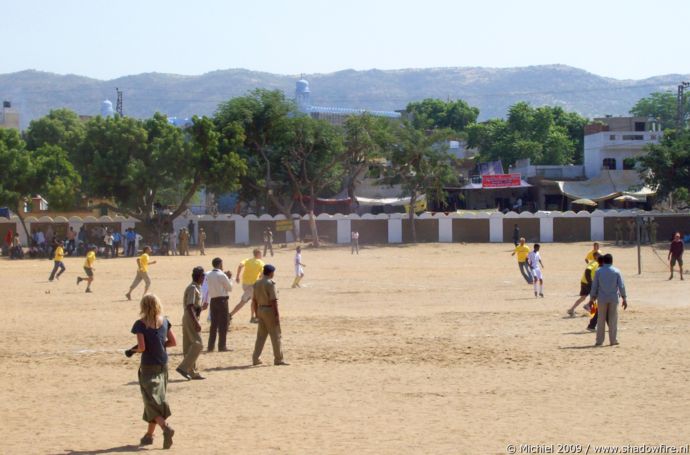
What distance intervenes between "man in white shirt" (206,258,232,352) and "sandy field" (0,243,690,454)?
0.34 m

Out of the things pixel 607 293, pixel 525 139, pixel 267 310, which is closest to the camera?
pixel 267 310

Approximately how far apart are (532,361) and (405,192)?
48460 millimetres

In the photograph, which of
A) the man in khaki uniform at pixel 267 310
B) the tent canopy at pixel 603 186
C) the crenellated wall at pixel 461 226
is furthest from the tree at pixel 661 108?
the man in khaki uniform at pixel 267 310

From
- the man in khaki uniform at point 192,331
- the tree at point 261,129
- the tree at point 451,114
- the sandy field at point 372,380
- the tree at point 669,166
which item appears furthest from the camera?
the tree at point 451,114

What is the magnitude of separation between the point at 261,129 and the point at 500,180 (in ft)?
65.6

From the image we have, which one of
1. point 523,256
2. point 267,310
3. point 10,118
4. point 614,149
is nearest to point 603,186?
point 614,149

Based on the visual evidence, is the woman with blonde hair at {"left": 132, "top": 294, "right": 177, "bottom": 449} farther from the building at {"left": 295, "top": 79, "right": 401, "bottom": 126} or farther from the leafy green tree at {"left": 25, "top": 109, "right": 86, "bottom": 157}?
the building at {"left": 295, "top": 79, "right": 401, "bottom": 126}

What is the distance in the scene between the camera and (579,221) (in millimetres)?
60156

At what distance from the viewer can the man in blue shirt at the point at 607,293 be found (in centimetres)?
1669

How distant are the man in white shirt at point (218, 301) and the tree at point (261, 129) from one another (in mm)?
41971

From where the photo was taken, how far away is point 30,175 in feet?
171

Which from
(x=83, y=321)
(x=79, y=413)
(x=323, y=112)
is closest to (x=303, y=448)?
(x=79, y=413)

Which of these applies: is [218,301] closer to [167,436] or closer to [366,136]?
[167,436]

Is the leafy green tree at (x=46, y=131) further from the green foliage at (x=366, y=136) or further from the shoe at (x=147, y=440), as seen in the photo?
the shoe at (x=147, y=440)
